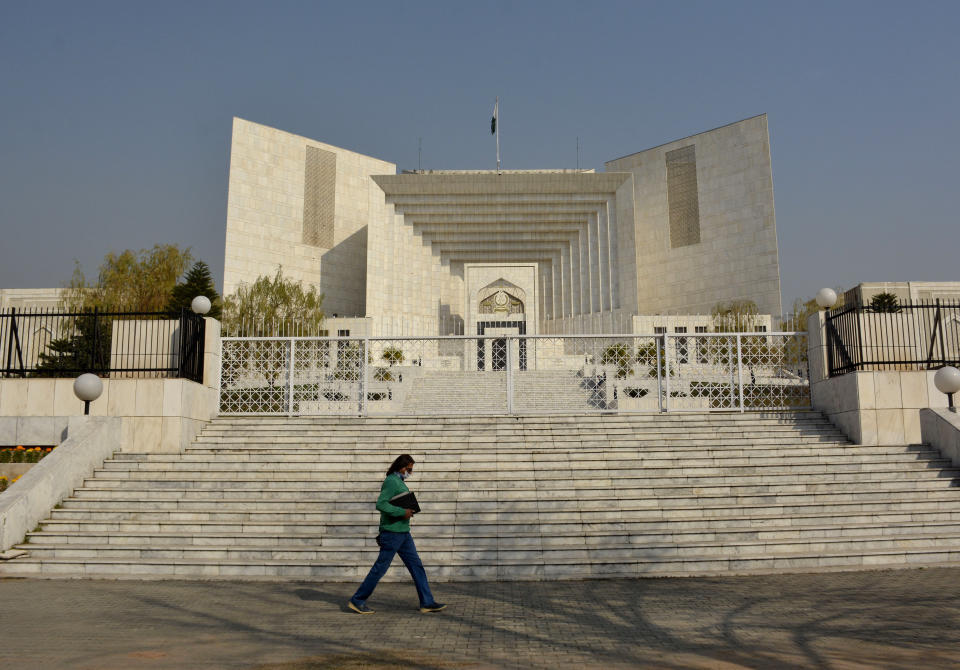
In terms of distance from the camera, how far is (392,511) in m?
5.88

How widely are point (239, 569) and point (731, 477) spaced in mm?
6120

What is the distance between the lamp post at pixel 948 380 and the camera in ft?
32.2

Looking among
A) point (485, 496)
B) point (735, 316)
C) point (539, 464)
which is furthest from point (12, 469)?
point (735, 316)

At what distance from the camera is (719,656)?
4488 millimetres

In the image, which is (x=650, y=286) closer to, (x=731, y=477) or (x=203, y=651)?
(x=731, y=477)

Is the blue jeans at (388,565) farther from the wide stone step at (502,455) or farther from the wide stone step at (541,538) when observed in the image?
the wide stone step at (502,455)

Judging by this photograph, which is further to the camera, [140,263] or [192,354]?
[140,263]

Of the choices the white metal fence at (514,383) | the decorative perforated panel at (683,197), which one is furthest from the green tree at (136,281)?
the decorative perforated panel at (683,197)

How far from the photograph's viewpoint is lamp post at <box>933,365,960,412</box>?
386 inches

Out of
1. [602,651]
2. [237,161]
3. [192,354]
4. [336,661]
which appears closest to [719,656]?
[602,651]

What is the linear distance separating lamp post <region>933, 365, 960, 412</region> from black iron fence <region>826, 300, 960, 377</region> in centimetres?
106

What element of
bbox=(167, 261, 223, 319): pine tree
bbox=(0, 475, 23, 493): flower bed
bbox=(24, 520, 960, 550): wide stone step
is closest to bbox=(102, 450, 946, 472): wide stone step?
bbox=(0, 475, 23, 493): flower bed

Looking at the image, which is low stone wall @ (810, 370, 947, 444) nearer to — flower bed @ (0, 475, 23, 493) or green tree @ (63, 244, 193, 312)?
flower bed @ (0, 475, 23, 493)

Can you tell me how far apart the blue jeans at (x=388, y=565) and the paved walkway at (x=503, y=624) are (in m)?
0.18
